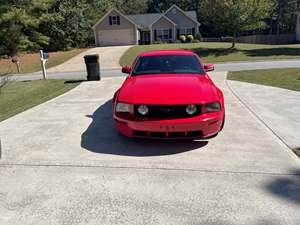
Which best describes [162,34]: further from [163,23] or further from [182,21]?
[182,21]

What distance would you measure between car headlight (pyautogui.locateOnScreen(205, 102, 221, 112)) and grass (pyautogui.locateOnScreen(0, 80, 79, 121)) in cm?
499

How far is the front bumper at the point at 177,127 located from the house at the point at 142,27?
4098cm

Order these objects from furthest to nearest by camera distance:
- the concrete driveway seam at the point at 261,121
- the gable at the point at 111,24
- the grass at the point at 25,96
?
1. the gable at the point at 111,24
2. the grass at the point at 25,96
3. the concrete driveway seam at the point at 261,121

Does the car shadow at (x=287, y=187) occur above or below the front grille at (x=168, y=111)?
below

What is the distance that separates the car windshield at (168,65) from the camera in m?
5.85

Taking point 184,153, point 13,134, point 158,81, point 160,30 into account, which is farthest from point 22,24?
point 160,30

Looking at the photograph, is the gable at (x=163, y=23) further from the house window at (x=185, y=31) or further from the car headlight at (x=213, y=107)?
the car headlight at (x=213, y=107)

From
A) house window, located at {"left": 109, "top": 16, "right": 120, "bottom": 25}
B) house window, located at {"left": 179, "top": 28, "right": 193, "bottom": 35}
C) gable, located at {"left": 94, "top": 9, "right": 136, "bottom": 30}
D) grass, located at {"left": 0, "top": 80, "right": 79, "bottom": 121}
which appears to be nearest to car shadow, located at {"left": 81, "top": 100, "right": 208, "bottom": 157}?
grass, located at {"left": 0, "top": 80, "right": 79, "bottom": 121}

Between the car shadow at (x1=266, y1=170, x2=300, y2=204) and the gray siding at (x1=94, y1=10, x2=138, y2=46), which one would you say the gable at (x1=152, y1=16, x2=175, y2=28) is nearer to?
the gray siding at (x1=94, y1=10, x2=138, y2=46)

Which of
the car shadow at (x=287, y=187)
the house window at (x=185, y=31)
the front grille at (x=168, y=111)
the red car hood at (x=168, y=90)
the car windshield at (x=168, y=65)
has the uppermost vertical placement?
the house window at (x=185, y=31)

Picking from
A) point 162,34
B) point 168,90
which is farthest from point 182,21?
point 168,90

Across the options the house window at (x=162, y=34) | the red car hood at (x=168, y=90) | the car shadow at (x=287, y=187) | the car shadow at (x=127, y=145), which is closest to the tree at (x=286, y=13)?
the house window at (x=162, y=34)

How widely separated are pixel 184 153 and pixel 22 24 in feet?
54.3

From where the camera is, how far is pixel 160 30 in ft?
158
